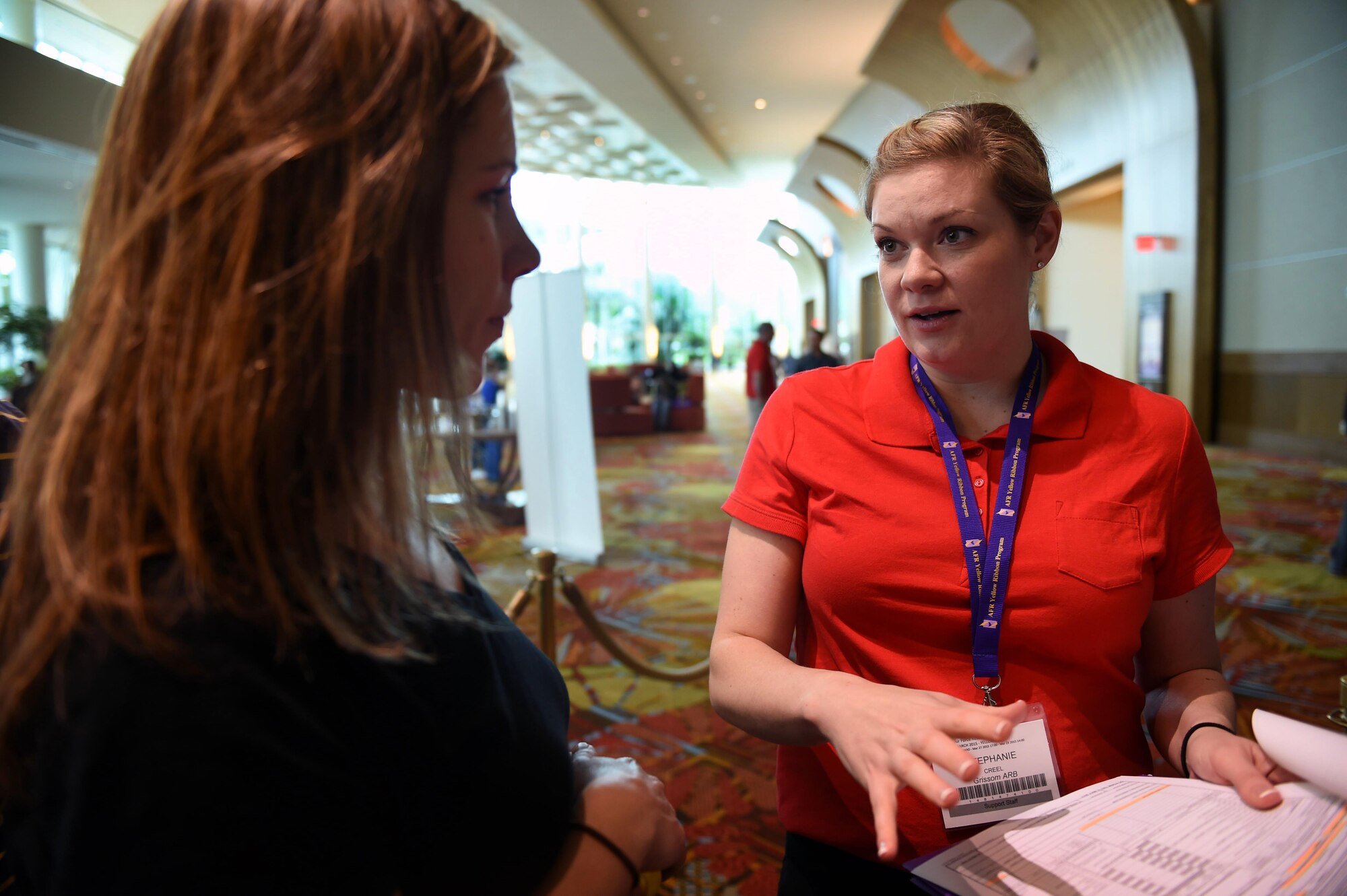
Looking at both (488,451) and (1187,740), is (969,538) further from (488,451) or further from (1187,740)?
(488,451)

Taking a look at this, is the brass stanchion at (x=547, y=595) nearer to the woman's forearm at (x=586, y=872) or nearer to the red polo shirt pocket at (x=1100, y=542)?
the red polo shirt pocket at (x=1100, y=542)

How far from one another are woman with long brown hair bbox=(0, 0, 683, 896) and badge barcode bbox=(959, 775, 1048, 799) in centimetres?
68

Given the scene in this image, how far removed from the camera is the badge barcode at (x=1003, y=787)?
1083mm

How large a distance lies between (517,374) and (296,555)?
4.75 m

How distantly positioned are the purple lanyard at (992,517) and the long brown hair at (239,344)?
84 cm

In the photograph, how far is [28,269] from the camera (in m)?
5.38

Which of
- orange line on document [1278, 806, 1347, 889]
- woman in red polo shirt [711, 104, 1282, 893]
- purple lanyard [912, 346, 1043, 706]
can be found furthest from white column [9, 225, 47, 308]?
orange line on document [1278, 806, 1347, 889]

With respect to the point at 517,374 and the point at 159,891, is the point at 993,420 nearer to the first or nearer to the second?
the point at 159,891

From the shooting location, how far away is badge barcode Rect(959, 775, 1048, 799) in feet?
3.55

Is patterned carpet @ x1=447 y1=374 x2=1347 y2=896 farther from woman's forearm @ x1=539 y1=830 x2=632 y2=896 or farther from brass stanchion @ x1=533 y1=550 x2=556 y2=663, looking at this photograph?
brass stanchion @ x1=533 y1=550 x2=556 y2=663

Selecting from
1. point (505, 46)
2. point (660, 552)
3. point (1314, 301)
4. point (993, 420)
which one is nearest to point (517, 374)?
point (660, 552)

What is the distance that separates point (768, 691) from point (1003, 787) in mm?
338

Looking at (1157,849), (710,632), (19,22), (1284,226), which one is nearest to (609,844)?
(1157,849)

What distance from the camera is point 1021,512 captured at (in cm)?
122
